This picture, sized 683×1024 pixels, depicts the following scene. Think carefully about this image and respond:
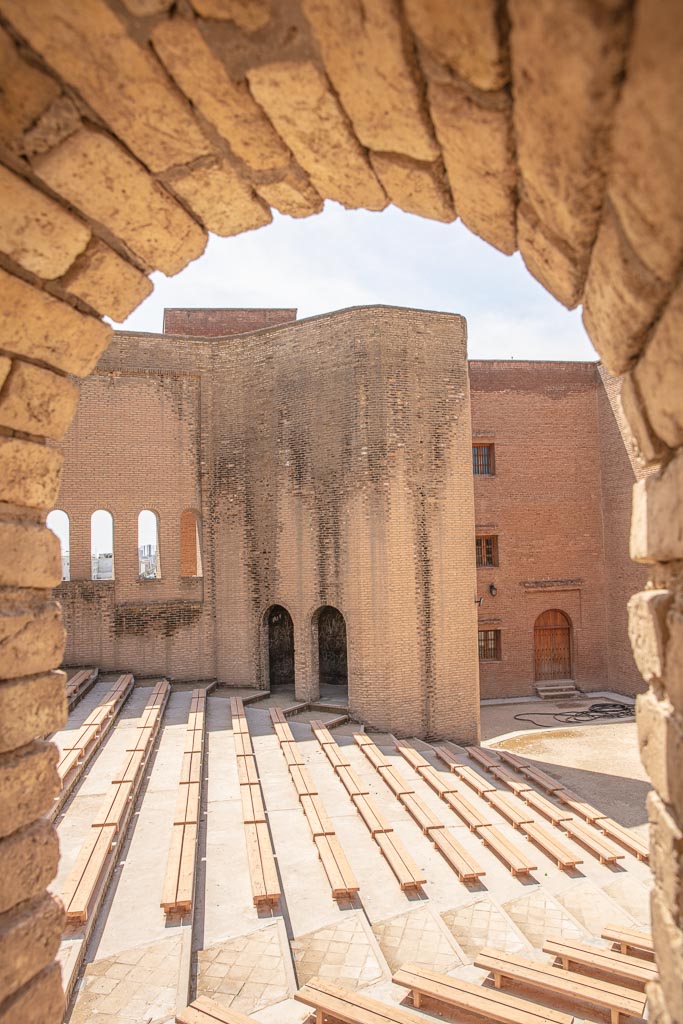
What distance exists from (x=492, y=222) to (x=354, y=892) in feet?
22.5

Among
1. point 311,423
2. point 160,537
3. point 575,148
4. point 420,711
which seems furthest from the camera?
point 160,537

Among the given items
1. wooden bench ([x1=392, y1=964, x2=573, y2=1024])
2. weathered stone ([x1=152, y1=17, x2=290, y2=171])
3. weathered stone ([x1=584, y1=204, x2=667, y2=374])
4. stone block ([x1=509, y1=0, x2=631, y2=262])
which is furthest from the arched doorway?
stone block ([x1=509, y1=0, x2=631, y2=262])

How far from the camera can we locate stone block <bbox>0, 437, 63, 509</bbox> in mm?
3018

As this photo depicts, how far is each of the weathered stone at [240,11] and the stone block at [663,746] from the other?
234 cm

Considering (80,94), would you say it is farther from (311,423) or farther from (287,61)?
(311,423)

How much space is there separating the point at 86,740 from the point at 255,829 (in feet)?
11.8

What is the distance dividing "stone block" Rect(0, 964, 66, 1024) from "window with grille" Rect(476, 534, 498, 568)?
17.6 metres

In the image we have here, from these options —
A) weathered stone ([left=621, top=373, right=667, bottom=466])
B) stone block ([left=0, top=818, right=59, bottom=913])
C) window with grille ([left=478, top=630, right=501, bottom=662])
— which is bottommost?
window with grille ([left=478, top=630, right=501, bottom=662])

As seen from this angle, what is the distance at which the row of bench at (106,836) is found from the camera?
6.19 m

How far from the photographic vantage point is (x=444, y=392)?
14.3 metres

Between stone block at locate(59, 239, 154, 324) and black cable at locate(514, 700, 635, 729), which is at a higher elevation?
stone block at locate(59, 239, 154, 324)

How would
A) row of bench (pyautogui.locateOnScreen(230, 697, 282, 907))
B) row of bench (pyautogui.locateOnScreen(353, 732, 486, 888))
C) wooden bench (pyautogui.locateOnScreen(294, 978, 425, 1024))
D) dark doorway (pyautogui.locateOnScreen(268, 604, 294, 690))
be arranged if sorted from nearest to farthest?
wooden bench (pyautogui.locateOnScreen(294, 978, 425, 1024)) → row of bench (pyautogui.locateOnScreen(230, 697, 282, 907)) → row of bench (pyautogui.locateOnScreen(353, 732, 486, 888)) → dark doorway (pyautogui.locateOnScreen(268, 604, 294, 690))

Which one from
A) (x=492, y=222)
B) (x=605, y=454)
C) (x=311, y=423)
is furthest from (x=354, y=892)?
(x=605, y=454)

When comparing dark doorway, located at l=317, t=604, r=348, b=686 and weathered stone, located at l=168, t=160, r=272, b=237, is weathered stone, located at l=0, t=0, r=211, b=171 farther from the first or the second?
dark doorway, located at l=317, t=604, r=348, b=686
